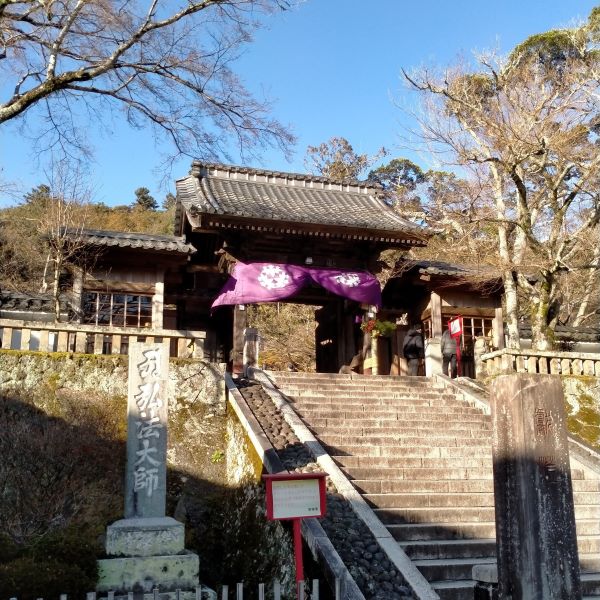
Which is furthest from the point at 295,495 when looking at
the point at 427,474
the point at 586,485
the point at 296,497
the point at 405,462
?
the point at 586,485

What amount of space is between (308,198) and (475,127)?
499 cm

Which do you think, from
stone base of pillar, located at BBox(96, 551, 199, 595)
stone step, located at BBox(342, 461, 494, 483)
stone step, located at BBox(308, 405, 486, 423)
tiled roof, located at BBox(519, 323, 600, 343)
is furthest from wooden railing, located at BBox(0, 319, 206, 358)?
tiled roof, located at BBox(519, 323, 600, 343)

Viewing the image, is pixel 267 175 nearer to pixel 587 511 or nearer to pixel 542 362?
pixel 542 362

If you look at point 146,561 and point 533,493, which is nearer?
point 533,493

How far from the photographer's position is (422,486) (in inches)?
347

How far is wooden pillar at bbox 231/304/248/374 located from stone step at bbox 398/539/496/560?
7123mm

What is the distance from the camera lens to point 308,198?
61.0 feet

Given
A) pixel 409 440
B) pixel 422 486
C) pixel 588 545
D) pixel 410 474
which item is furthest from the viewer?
pixel 409 440

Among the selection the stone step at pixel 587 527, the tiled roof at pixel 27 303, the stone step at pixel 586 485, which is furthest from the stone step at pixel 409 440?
the tiled roof at pixel 27 303

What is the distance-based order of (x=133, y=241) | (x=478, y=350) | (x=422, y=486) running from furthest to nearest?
1. (x=478, y=350)
2. (x=133, y=241)
3. (x=422, y=486)

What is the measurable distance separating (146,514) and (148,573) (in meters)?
0.81

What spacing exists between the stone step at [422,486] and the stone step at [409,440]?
1125mm

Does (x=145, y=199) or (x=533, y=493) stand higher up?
(x=145, y=199)

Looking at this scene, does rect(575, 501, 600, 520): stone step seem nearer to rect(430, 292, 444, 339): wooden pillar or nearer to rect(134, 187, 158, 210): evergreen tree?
rect(430, 292, 444, 339): wooden pillar
